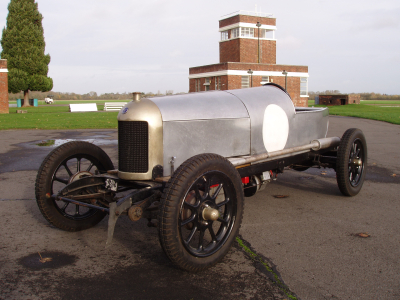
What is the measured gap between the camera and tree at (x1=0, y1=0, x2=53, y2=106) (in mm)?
42969

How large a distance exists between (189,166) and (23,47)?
4637 centimetres

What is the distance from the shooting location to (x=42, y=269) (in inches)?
132

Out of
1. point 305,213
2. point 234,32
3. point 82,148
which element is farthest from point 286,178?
point 234,32

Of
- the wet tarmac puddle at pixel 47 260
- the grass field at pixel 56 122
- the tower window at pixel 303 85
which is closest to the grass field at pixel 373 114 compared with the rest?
the grass field at pixel 56 122

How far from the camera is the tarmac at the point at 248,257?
9.69ft

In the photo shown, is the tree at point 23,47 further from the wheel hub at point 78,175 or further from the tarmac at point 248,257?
the wheel hub at point 78,175

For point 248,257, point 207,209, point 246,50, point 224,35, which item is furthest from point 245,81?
point 207,209

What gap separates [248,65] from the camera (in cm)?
4981

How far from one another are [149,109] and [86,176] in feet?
3.70

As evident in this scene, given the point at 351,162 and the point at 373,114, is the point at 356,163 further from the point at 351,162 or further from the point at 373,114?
the point at 373,114

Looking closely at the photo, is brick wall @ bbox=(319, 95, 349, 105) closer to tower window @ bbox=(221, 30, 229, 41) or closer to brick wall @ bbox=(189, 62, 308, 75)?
brick wall @ bbox=(189, 62, 308, 75)

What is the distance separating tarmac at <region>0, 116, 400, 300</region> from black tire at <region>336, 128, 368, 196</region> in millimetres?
208

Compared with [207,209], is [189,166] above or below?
above

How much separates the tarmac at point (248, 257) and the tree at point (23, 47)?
138 feet
